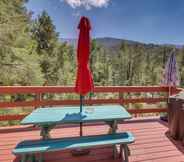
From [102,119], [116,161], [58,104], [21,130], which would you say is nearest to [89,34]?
[102,119]

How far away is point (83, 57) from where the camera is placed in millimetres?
2402

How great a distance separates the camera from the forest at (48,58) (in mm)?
7368

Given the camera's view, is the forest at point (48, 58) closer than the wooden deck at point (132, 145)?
No

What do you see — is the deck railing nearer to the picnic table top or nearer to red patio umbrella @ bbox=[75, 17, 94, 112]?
the picnic table top

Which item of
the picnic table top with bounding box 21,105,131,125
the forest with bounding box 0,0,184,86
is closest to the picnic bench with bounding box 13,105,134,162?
the picnic table top with bounding box 21,105,131,125

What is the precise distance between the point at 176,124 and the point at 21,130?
293 centimetres

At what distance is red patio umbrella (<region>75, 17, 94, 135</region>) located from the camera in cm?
238

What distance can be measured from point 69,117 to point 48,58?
551 inches

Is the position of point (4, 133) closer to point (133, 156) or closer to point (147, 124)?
point (133, 156)

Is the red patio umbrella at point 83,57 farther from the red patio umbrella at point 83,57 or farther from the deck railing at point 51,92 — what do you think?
the deck railing at point 51,92

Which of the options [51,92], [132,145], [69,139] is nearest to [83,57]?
[69,139]

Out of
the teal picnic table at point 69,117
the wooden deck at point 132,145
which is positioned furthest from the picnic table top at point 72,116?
the wooden deck at point 132,145

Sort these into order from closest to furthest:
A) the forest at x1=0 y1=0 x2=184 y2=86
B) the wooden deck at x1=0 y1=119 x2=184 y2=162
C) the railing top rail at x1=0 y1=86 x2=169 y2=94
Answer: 1. the wooden deck at x1=0 y1=119 x2=184 y2=162
2. the railing top rail at x1=0 y1=86 x2=169 y2=94
3. the forest at x1=0 y1=0 x2=184 y2=86

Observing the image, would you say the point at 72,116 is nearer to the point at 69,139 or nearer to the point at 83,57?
the point at 69,139
